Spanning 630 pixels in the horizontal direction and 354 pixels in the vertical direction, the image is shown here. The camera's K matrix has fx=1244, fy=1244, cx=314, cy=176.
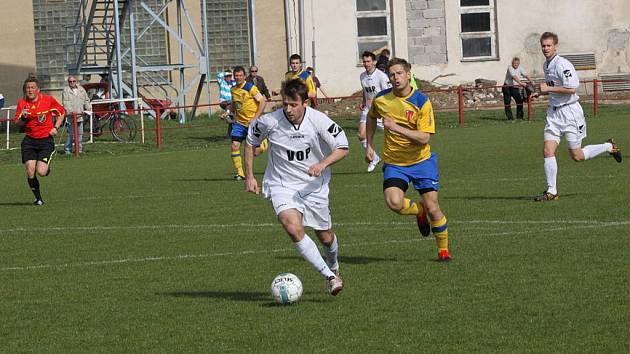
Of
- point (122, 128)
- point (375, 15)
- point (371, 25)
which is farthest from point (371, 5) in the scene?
point (122, 128)

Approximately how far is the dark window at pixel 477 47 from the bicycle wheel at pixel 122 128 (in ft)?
50.2

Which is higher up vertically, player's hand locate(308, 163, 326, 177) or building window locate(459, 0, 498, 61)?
building window locate(459, 0, 498, 61)

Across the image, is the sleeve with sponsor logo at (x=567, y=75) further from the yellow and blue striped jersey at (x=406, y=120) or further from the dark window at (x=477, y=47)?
the dark window at (x=477, y=47)

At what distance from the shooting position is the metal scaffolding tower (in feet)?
119

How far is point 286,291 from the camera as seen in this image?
30.1ft

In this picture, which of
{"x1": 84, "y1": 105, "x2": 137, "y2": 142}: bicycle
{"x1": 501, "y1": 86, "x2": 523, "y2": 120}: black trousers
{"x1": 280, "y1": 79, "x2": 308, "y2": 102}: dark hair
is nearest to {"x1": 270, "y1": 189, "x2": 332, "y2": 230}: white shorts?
{"x1": 280, "y1": 79, "x2": 308, "y2": 102}: dark hair

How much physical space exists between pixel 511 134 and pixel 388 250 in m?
17.7

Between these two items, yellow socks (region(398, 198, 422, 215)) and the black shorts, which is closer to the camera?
yellow socks (region(398, 198, 422, 215))

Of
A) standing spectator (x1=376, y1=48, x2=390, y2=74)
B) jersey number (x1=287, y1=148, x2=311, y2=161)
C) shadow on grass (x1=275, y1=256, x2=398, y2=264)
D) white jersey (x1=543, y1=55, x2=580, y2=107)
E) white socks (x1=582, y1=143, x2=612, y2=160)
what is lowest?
shadow on grass (x1=275, y1=256, x2=398, y2=264)

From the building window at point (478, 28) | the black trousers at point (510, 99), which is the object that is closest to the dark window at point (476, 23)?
the building window at point (478, 28)

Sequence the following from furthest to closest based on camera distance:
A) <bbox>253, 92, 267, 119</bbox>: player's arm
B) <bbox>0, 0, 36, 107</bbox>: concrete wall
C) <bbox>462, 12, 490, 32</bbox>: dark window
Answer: <bbox>462, 12, 490, 32</bbox>: dark window, <bbox>0, 0, 36, 107</bbox>: concrete wall, <bbox>253, 92, 267, 119</bbox>: player's arm

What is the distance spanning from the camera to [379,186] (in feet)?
61.6

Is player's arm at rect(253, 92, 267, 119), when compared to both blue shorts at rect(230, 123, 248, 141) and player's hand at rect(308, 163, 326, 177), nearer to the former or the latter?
blue shorts at rect(230, 123, 248, 141)

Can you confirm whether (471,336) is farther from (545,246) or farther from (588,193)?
(588,193)
